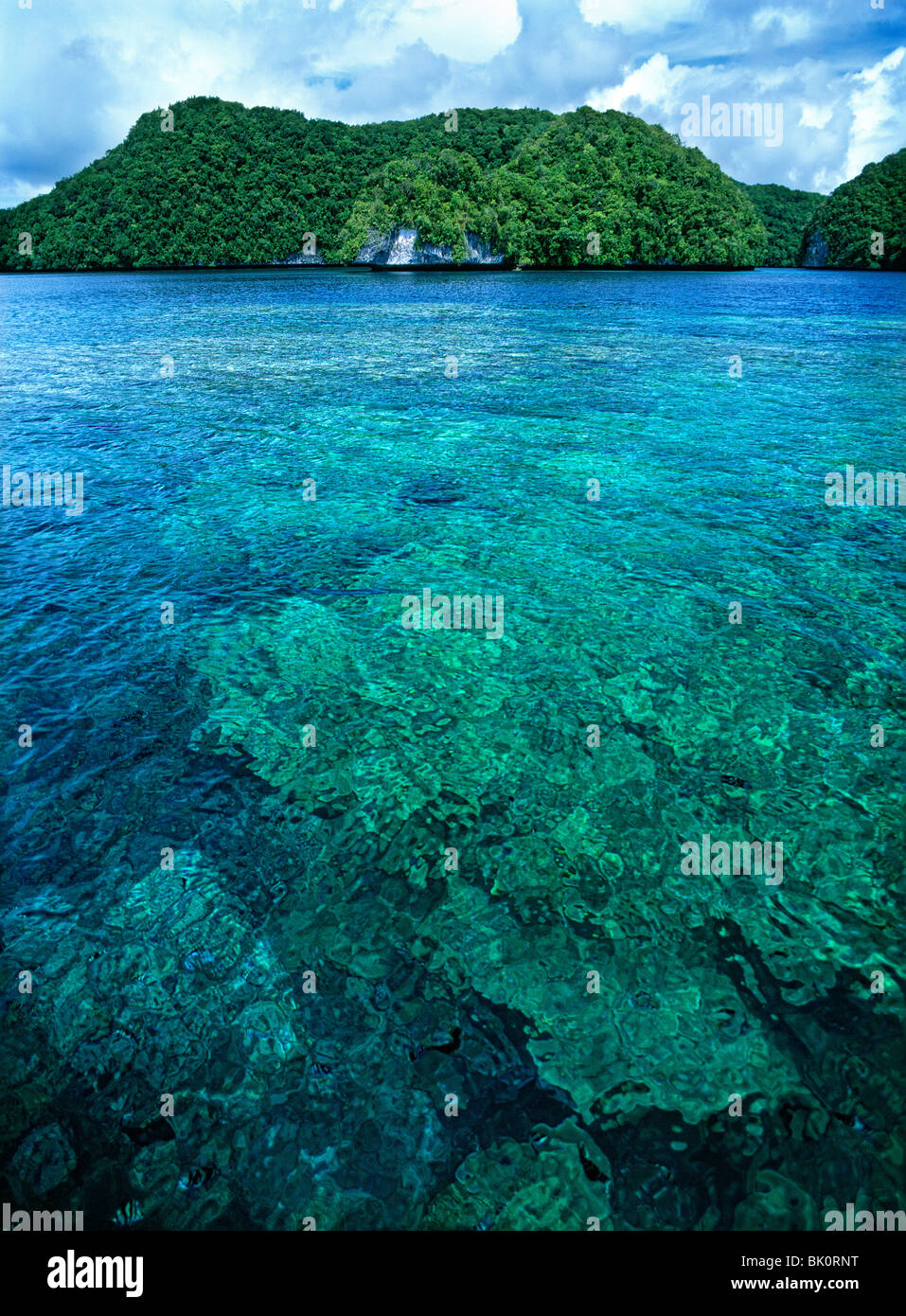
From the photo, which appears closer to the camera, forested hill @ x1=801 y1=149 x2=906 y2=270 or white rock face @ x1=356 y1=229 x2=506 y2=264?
white rock face @ x1=356 y1=229 x2=506 y2=264

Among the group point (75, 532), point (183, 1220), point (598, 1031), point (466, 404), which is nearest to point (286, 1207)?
point (183, 1220)

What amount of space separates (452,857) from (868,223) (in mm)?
233456

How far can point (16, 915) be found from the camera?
6.89m

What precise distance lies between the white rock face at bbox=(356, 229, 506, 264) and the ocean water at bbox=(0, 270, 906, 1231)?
163 m

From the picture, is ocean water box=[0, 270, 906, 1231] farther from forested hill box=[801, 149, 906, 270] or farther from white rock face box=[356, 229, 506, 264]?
forested hill box=[801, 149, 906, 270]

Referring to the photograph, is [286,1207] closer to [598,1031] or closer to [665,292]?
[598,1031]

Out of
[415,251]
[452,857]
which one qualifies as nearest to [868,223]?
[415,251]

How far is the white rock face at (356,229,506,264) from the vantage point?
15612 cm

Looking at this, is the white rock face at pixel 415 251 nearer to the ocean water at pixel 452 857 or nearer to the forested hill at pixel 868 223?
the forested hill at pixel 868 223

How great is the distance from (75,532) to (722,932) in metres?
15.5

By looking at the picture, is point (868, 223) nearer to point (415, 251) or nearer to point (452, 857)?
point (415, 251)

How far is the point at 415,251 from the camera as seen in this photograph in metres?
158

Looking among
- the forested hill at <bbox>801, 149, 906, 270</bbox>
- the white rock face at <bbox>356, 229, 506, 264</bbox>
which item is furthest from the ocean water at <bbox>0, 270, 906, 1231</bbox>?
the forested hill at <bbox>801, 149, 906, 270</bbox>

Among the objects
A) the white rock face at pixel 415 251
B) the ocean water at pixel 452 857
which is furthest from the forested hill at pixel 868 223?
the ocean water at pixel 452 857
